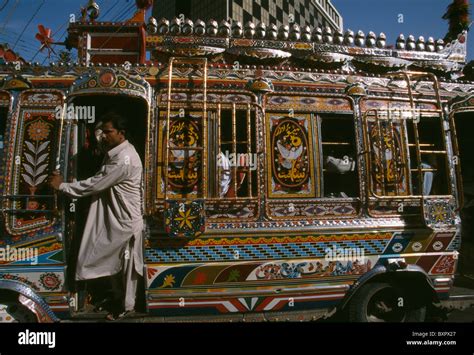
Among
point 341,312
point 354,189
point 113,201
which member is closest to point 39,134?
point 113,201

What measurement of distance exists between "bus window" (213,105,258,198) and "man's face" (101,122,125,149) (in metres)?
0.99

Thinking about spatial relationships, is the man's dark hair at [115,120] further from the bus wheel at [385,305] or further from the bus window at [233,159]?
the bus wheel at [385,305]

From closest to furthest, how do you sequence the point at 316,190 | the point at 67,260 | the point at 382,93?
the point at 67,260 < the point at 316,190 < the point at 382,93

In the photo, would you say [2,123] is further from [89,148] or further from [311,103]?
[311,103]

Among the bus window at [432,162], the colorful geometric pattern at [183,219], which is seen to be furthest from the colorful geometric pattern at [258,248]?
the bus window at [432,162]

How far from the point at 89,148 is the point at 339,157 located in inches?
122

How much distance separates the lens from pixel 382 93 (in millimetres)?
3957

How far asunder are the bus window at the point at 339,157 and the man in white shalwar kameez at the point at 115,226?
217 centimetres

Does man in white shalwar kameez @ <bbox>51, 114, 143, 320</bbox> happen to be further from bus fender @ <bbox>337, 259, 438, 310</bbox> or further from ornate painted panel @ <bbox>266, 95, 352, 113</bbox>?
bus fender @ <bbox>337, 259, 438, 310</bbox>

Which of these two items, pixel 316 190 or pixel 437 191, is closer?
pixel 316 190

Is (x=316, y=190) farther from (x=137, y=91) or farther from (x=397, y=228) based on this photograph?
(x=137, y=91)

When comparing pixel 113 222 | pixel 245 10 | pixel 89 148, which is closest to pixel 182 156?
pixel 113 222

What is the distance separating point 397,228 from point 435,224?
45cm

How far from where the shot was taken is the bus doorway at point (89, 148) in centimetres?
333
